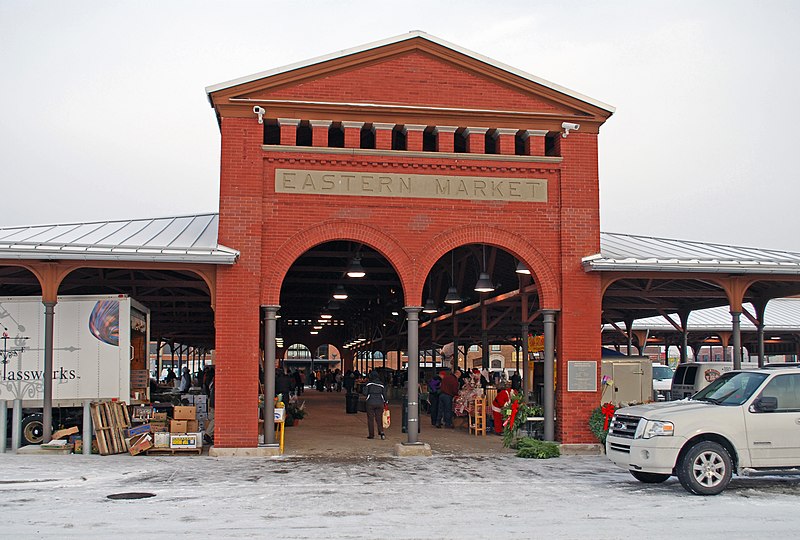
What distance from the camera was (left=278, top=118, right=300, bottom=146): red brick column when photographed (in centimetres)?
1777

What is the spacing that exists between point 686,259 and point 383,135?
6978 mm

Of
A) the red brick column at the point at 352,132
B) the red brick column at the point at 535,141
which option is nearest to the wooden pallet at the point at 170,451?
the red brick column at the point at 352,132

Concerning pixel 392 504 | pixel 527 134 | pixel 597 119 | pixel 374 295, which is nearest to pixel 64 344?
pixel 392 504

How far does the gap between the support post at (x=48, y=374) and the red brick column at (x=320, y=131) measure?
624cm

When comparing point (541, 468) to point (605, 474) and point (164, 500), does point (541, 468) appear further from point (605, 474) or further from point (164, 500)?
point (164, 500)

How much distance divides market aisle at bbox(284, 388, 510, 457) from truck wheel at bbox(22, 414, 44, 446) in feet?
17.0

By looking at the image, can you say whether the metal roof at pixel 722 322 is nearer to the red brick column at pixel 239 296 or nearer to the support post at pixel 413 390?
the support post at pixel 413 390

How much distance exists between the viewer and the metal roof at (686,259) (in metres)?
18.0

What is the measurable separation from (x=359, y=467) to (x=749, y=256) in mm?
10672

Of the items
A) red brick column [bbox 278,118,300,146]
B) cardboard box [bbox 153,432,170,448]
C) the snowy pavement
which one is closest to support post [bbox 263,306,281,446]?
the snowy pavement

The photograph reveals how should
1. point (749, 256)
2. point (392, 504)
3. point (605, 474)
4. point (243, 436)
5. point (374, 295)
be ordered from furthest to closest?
point (374, 295) → point (749, 256) → point (243, 436) → point (605, 474) → point (392, 504)

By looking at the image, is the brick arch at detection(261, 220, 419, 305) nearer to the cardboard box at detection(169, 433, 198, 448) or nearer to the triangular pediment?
the triangular pediment

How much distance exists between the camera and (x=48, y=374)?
1725 centimetres

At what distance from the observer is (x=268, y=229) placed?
17547mm
